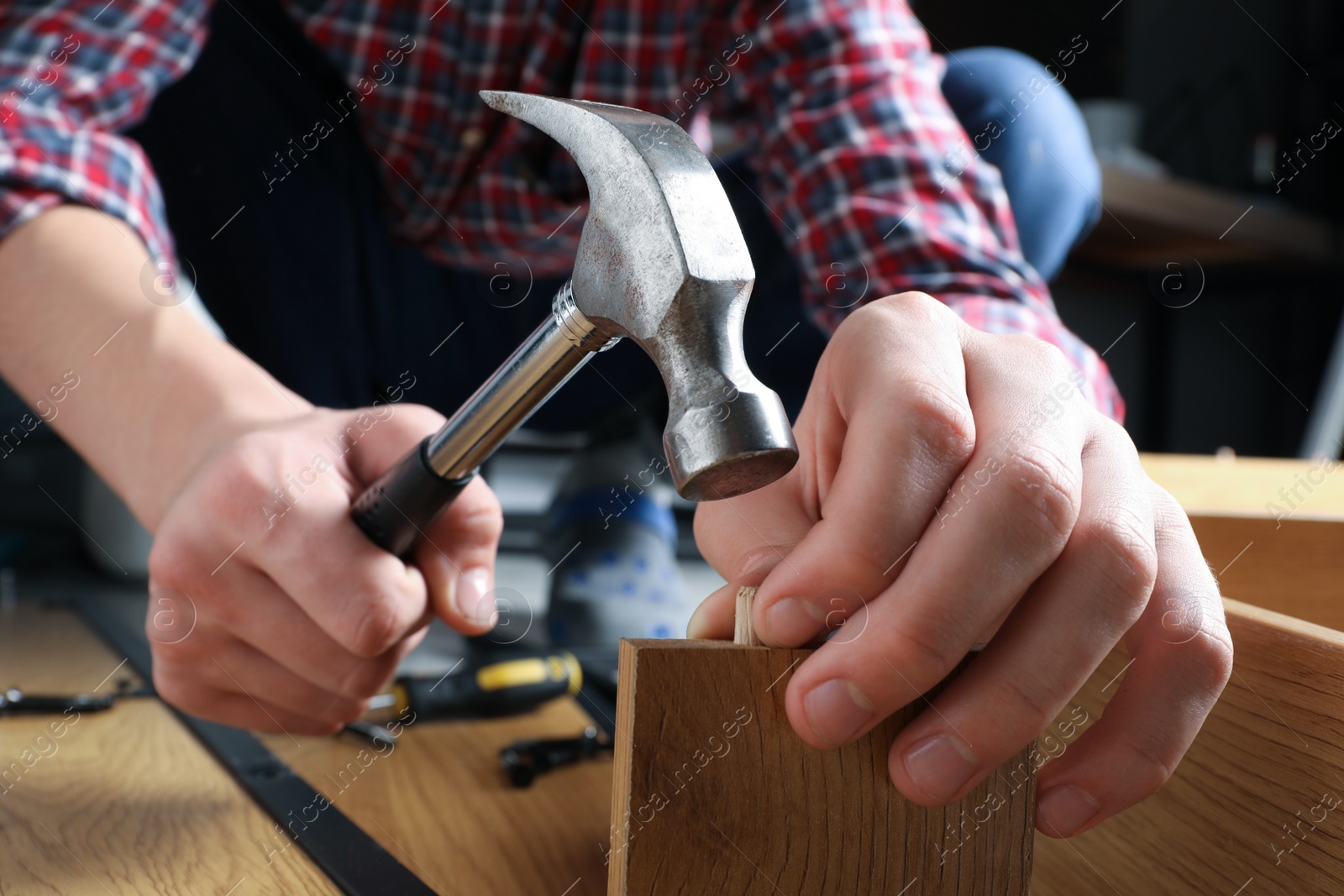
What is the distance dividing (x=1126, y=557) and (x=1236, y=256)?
8.57 ft

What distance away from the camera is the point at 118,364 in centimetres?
54

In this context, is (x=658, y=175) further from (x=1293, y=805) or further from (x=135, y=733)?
(x=135, y=733)

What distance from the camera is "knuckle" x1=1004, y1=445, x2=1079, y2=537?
304 mm

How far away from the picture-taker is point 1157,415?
2744 millimetres

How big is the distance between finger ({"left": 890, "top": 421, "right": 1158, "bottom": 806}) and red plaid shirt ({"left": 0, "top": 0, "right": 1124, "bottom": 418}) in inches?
9.7

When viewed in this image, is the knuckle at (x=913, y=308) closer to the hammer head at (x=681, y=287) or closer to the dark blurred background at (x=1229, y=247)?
the hammer head at (x=681, y=287)

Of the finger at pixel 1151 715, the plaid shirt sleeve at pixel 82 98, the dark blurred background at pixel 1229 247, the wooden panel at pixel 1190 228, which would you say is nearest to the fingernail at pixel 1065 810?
the finger at pixel 1151 715

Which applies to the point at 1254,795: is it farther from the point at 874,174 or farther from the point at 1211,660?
the point at 874,174

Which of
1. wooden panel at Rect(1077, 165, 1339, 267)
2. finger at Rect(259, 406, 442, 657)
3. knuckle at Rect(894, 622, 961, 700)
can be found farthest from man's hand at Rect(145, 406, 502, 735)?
wooden panel at Rect(1077, 165, 1339, 267)

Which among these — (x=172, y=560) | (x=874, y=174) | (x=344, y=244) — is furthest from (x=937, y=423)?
(x=344, y=244)

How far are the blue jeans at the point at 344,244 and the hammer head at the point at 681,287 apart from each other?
73 cm

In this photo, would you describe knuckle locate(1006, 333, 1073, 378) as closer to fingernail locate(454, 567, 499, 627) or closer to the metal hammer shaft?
the metal hammer shaft

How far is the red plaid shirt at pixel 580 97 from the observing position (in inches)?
25.3

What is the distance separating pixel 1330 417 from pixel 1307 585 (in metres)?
2.04
